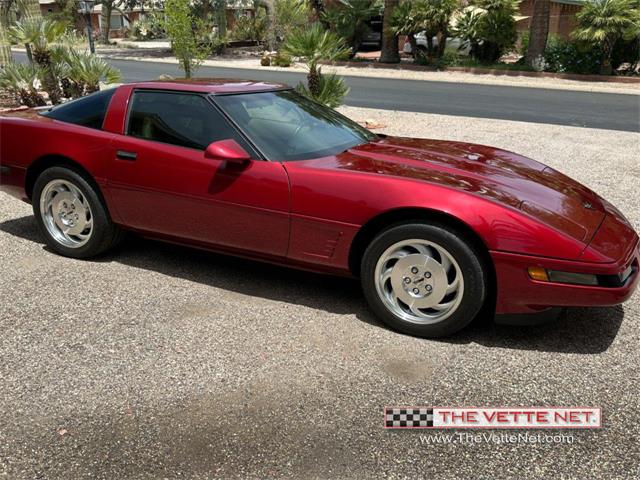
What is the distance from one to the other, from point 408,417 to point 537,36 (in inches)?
914

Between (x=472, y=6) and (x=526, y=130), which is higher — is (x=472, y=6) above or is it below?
above

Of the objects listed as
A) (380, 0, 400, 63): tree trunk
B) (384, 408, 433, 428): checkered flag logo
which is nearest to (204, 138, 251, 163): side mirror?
(384, 408, 433, 428): checkered flag logo

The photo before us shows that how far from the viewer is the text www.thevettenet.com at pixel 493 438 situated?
2633 millimetres

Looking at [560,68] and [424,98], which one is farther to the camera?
[560,68]

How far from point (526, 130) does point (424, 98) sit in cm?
549

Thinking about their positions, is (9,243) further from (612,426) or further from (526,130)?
(526,130)

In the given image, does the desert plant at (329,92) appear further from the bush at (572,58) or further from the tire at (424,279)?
the bush at (572,58)

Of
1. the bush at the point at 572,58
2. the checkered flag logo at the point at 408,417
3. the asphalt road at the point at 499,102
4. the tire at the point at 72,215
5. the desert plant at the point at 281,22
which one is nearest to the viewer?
the checkered flag logo at the point at 408,417

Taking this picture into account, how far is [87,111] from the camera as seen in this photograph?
15.0 feet

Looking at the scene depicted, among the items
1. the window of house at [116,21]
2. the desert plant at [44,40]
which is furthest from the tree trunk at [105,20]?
the desert plant at [44,40]

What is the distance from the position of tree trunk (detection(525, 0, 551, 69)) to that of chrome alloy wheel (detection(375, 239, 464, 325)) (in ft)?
70.8

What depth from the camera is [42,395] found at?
295 cm

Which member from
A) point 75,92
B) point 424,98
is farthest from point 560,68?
point 75,92

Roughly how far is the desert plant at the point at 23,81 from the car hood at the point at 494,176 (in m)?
10.5
